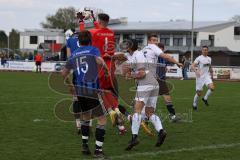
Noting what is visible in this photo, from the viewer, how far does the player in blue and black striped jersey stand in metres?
8.38

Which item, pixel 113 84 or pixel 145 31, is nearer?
pixel 113 84

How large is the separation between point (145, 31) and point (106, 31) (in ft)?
235

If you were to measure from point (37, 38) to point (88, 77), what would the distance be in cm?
8596

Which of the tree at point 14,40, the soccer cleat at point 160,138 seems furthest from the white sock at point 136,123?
the tree at point 14,40

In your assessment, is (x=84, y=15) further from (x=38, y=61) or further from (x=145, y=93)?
(x=38, y=61)

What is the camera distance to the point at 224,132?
11508 mm

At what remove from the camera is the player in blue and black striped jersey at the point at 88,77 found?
838 centimetres

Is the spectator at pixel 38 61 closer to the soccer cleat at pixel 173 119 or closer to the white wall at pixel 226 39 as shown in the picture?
the white wall at pixel 226 39

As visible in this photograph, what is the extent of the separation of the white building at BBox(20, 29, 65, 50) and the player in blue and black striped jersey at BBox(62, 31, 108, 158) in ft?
260

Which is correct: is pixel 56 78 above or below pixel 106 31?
below

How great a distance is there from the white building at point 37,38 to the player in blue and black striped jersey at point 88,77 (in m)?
79.3

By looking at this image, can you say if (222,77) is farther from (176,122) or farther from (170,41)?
(170,41)

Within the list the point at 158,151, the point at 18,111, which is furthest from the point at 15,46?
the point at 158,151

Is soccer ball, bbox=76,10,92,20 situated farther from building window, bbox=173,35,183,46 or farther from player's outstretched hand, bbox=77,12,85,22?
building window, bbox=173,35,183,46
